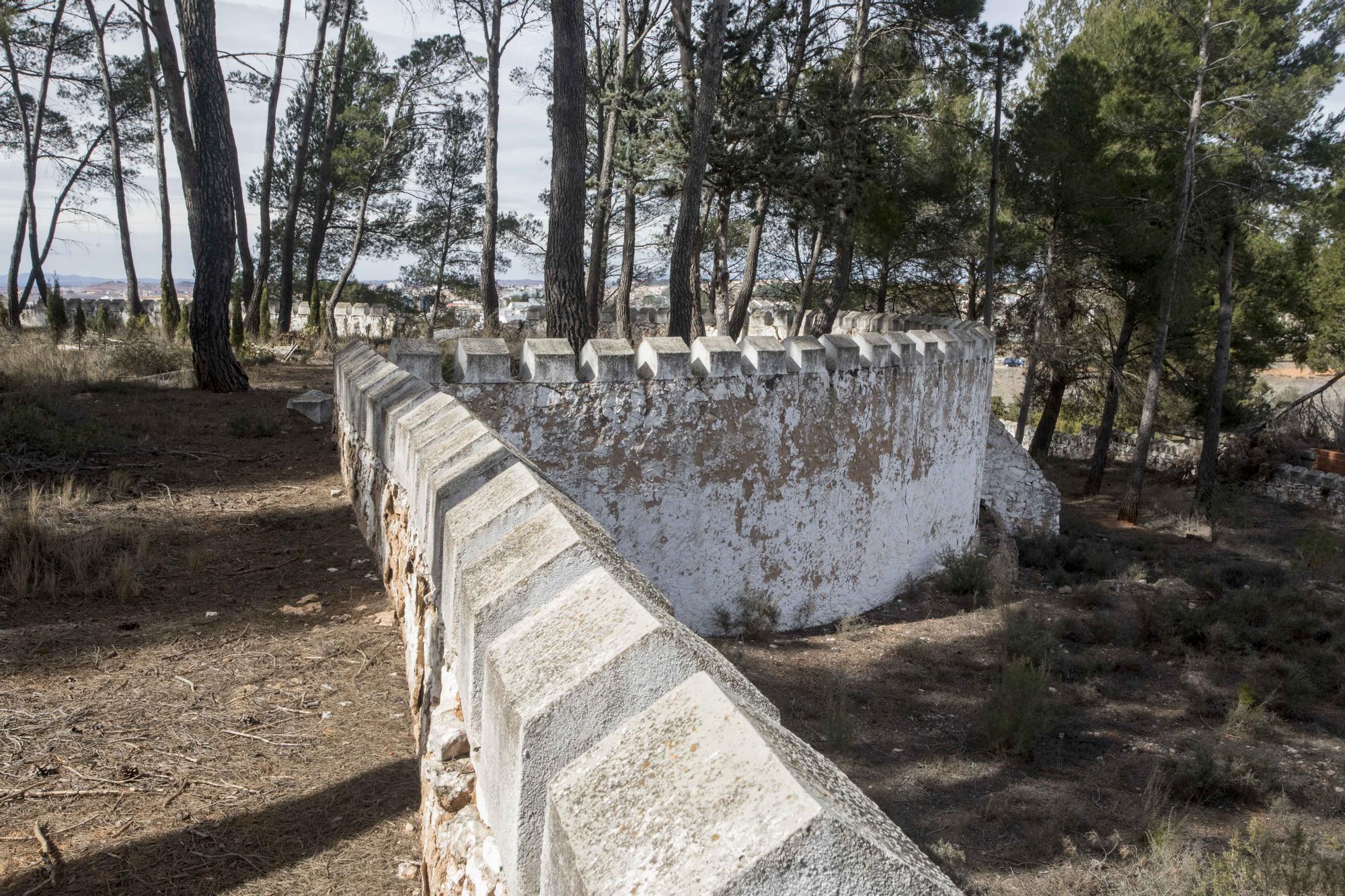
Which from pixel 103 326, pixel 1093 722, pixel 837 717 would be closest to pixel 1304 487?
pixel 1093 722

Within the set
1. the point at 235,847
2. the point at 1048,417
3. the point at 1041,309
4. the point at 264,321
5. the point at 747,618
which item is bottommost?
the point at 747,618

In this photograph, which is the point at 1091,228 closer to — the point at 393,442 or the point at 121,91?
the point at 393,442

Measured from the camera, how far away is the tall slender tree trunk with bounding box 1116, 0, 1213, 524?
538 inches

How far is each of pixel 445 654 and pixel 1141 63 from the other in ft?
52.4

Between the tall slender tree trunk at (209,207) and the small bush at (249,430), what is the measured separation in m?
1.96

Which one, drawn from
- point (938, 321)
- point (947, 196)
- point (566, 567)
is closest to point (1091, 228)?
point (947, 196)

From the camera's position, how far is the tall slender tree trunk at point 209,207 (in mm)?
8766

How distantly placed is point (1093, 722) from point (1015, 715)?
1.00 meters

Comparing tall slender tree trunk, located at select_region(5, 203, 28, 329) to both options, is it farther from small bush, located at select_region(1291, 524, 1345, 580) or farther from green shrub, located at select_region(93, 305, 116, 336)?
small bush, located at select_region(1291, 524, 1345, 580)

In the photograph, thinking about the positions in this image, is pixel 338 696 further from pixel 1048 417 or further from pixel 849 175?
pixel 1048 417

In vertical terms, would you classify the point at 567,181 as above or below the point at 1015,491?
above

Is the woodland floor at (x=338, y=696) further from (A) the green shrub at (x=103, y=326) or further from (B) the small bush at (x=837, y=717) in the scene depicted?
(A) the green shrub at (x=103, y=326)

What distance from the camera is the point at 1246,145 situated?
14.0 metres

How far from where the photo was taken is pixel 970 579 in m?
8.98
